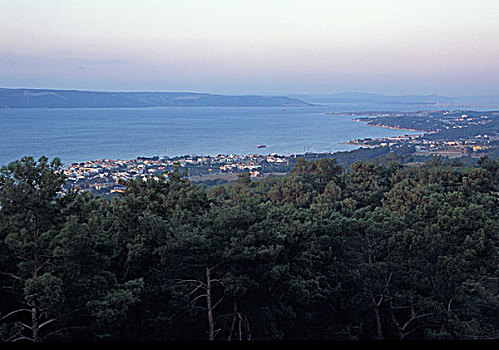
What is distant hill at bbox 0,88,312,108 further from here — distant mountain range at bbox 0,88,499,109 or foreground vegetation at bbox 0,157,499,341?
foreground vegetation at bbox 0,157,499,341

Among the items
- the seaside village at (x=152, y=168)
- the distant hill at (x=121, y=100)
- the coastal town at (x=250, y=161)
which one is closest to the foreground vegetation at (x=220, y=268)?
the coastal town at (x=250, y=161)

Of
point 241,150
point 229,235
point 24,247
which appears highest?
point 24,247

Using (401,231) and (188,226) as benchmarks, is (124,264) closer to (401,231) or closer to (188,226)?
(188,226)

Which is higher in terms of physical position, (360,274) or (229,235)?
(229,235)

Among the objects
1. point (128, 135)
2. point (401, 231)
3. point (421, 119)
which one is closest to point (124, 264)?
point (401, 231)

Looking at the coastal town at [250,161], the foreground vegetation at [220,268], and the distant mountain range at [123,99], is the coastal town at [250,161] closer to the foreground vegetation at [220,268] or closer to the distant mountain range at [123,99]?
the foreground vegetation at [220,268]

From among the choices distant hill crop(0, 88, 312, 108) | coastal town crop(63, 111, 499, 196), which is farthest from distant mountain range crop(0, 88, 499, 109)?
coastal town crop(63, 111, 499, 196)
